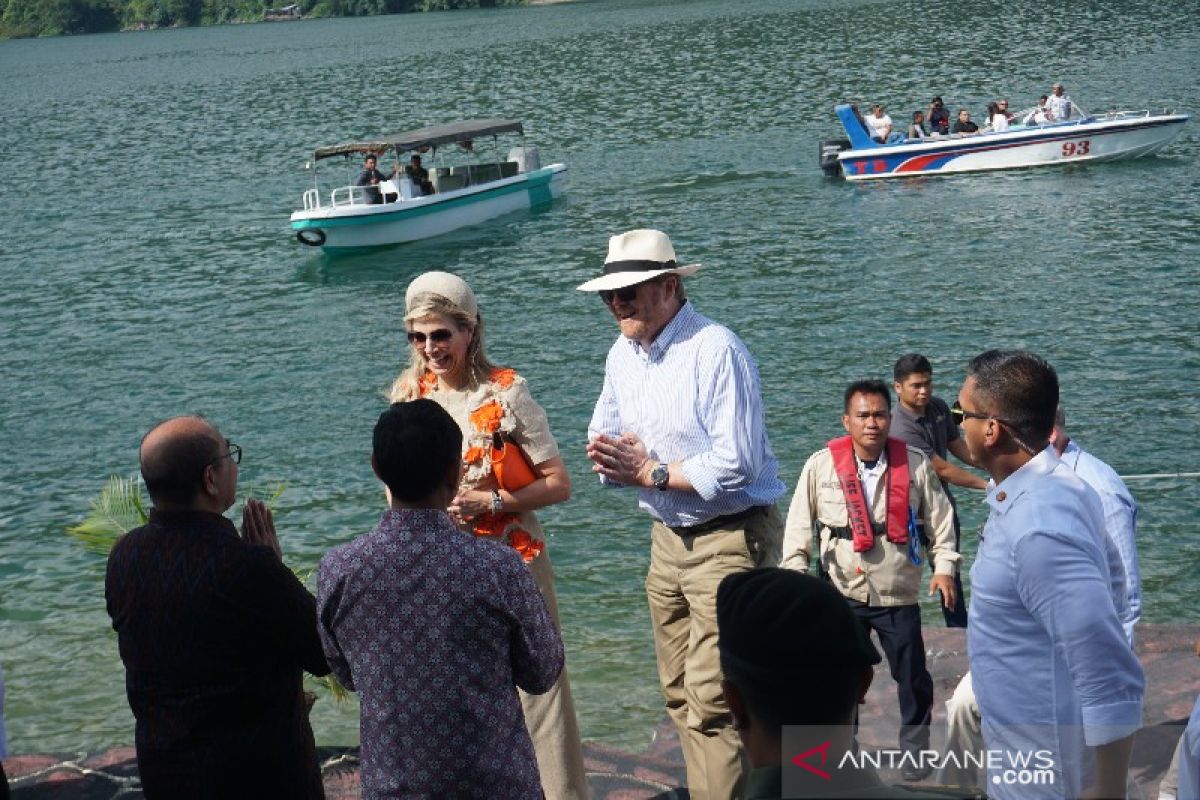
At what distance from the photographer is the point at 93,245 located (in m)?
32.1

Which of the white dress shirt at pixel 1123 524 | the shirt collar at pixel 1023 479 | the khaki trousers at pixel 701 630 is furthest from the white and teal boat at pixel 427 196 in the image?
the shirt collar at pixel 1023 479

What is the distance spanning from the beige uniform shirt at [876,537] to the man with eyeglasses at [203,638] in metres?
2.85

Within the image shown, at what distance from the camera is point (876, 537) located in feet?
22.5

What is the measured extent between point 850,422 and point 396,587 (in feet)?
10.5

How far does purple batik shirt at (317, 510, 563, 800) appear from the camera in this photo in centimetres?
425

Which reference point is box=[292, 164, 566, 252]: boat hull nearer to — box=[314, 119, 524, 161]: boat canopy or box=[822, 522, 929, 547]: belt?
box=[314, 119, 524, 161]: boat canopy

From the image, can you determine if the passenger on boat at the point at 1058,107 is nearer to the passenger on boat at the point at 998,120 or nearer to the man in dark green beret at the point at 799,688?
the passenger on boat at the point at 998,120

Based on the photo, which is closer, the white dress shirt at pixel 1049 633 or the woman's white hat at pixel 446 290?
the white dress shirt at pixel 1049 633

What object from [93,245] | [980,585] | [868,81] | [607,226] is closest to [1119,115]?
[607,226]

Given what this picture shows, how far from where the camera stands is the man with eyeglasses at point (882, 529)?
22.4ft

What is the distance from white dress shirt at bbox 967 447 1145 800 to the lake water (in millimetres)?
4884

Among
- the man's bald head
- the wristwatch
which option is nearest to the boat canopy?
the wristwatch

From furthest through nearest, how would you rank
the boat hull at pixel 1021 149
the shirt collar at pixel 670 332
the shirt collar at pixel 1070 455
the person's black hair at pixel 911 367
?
1. the boat hull at pixel 1021 149
2. the person's black hair at pixel 911 367
3. the shirt collar at pixel 670 332
4. the shirt collar at pixel 1070 455

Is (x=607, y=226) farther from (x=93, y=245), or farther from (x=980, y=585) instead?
(x=980, y=585)
